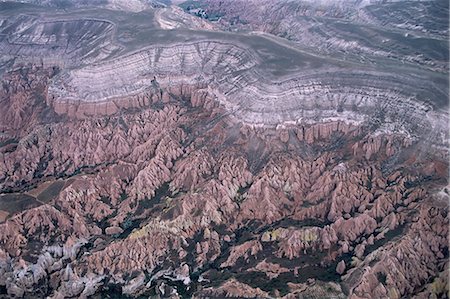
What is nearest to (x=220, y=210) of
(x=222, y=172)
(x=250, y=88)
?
(x=222, y=172)

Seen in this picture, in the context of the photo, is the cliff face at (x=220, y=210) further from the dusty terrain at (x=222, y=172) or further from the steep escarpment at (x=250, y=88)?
the steep escarpment at (x=250, y=88)

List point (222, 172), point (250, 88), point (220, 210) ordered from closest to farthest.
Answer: point (220, 210) < point (222, 172) < point (250, 88)

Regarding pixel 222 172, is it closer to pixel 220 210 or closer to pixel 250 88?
pixel 220 210

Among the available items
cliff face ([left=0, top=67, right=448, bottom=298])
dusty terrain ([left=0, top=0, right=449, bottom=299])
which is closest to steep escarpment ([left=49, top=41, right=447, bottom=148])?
dusty terrain ([left=0, top=0, right=449, bottom=299])

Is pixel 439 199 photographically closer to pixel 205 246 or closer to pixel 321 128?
pixel 321 128

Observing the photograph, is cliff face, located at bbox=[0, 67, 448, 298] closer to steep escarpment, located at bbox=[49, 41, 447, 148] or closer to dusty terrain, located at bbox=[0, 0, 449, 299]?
dusty terrain, located at bbox=[0, 0, 449, 299]

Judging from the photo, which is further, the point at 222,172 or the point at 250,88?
the point at 250,88

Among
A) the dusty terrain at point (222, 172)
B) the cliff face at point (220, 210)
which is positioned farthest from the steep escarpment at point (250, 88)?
the cliff face at point (220, 210)

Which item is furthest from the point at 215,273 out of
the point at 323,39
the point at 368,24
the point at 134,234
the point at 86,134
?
the point at 368,24
